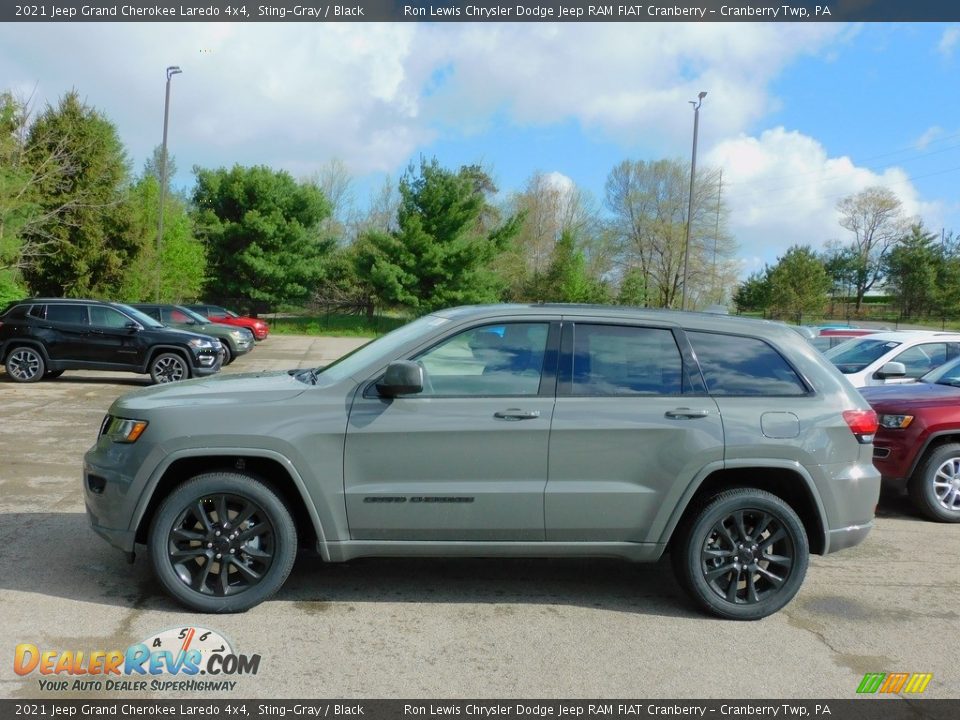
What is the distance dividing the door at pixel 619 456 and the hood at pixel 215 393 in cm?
152

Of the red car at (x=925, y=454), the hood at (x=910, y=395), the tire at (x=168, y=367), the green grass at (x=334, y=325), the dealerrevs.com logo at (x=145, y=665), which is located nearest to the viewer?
the dealerrevs.com logo at (x=145, y=665)

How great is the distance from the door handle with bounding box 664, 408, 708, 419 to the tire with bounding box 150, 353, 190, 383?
→ 1374 centimetres

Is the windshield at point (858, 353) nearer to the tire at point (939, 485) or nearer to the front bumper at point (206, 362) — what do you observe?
the tire at point (939, 485)

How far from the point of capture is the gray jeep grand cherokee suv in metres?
4.55

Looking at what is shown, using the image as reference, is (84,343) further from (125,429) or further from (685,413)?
(685,413)

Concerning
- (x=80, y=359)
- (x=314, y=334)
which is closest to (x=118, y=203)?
(x=314, y=334)

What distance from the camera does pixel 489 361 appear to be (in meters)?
4.78

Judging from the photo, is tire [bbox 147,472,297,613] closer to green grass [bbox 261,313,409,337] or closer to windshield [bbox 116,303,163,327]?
windshield [bbox 116,303,163,327]

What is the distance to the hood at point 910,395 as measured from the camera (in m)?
7.56

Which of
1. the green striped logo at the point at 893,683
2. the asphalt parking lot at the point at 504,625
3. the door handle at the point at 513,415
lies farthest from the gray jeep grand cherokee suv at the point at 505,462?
the green striped logo at the point at 893,683

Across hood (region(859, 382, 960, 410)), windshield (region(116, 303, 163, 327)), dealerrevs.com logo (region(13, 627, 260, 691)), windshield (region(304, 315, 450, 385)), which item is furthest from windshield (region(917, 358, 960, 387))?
windshield (region(116, 303, 163, 327))

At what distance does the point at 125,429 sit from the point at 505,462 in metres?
2.12

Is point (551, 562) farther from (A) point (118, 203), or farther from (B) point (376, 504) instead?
(A) point (118, 203)

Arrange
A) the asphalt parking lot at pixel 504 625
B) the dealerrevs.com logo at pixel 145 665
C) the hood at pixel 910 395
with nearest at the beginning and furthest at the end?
the dealerrevs.com logo at pixel 145 665 → the asphalt parking lot at pixel 504 625 → the hood at pixel 910 395
